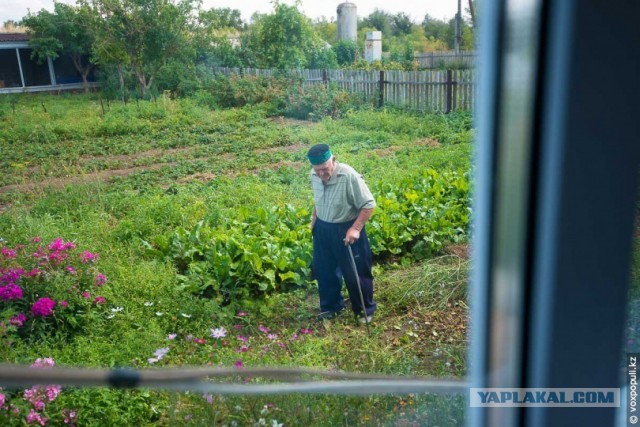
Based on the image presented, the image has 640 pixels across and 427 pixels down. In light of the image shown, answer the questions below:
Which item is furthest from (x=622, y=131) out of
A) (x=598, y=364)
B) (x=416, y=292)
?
(x=416, y=292)

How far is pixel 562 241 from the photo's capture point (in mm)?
728

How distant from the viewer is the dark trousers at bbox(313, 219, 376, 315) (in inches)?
103

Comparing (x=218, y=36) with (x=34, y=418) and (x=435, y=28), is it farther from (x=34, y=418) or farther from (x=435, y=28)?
(x=34, y=418)

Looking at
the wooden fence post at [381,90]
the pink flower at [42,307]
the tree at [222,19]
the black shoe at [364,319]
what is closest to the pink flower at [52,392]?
the pink flower at [42,307]

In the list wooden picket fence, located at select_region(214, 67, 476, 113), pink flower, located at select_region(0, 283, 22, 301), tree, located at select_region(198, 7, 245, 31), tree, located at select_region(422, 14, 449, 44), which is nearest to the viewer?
tree, located at select_region(422, 14, 449, 44)

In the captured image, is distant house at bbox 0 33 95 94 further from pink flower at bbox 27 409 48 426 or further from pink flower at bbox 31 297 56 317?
pink flower at bbox 27 409 48 426

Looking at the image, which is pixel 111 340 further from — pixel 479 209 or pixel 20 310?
pixel 479 209

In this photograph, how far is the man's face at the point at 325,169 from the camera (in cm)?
252

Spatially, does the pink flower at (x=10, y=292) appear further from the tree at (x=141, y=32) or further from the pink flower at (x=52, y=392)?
the tree at (x=141, y=32)

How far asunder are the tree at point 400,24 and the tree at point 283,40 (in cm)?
44

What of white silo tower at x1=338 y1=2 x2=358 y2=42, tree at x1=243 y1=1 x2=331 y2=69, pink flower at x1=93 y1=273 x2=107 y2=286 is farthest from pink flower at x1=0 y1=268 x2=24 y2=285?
white silo tower at x1=338 y1=2 x2=358 y2=42

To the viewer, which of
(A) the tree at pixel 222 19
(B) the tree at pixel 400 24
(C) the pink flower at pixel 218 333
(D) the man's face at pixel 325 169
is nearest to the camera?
(B) the tree at pixel 400 24

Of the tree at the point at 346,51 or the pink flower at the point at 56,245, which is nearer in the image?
the pink flower at the point at 56,245

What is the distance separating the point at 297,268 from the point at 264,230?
10.2 inches
